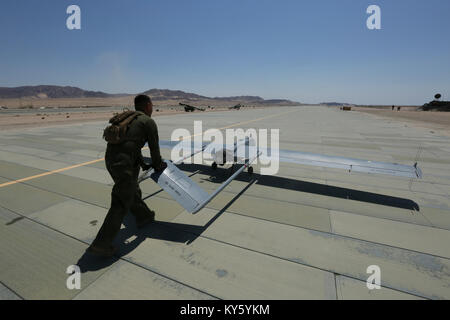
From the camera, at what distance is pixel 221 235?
462 cm

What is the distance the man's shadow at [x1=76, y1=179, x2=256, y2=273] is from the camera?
12.3 ft

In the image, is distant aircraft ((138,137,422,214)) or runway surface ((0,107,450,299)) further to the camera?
distant aircraft ((138,137,422,214))

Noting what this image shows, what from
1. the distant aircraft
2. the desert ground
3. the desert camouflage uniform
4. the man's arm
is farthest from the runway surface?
the desert ground

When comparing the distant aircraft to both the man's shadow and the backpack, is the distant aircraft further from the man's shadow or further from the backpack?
the backpack

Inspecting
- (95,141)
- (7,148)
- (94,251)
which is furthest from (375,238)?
(7,148)

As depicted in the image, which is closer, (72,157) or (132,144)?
(132,144)

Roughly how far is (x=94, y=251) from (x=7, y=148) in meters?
13.9

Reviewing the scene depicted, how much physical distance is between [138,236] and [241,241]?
7.37 ft

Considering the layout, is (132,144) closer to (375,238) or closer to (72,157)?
(375,238)

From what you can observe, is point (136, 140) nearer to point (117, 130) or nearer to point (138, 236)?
point (117, 130)

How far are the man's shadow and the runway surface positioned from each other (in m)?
0.02

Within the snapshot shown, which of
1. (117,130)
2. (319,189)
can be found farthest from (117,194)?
(319,189)

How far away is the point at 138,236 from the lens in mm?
4512

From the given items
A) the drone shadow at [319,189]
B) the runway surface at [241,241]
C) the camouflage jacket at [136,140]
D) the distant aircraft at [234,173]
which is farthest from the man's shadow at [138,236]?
the drone shadow at [319,189]
